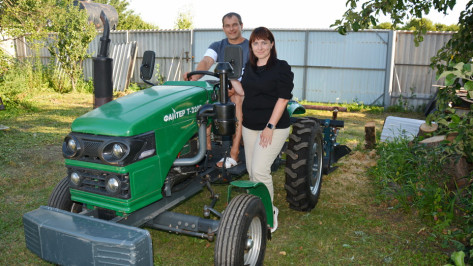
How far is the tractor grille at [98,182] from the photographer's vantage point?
2.75m

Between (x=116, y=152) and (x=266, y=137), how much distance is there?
1.30 meters

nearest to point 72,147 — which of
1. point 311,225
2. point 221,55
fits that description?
point 221,55

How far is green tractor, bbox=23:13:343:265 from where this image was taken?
241cm

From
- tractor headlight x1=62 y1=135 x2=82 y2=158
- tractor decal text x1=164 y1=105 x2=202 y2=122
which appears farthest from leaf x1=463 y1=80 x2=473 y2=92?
tractor headlight x1=62 y1=135 x2=82 y2=158

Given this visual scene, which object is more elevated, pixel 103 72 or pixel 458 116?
pixel 103 72

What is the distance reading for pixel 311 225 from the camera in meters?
4.11

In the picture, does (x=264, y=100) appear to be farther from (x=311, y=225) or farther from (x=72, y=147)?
(x=72, y=147)

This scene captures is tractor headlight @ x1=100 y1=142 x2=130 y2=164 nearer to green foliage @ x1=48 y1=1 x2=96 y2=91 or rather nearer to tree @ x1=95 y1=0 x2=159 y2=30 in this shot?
green foliage @ x1=48 y1=1 x2=96 y2=91

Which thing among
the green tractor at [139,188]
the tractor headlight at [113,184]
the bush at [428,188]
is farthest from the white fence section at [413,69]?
the tractor headlight at [113,184]

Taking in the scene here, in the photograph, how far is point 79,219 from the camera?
2568 millimetres

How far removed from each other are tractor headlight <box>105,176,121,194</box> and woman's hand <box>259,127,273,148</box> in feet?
4.25

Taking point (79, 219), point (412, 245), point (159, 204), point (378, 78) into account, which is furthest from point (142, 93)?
point (378, 78)

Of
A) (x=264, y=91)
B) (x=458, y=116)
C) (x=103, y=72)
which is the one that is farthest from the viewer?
(x=264, y=91)

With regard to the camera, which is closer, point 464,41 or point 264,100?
point 264,100
